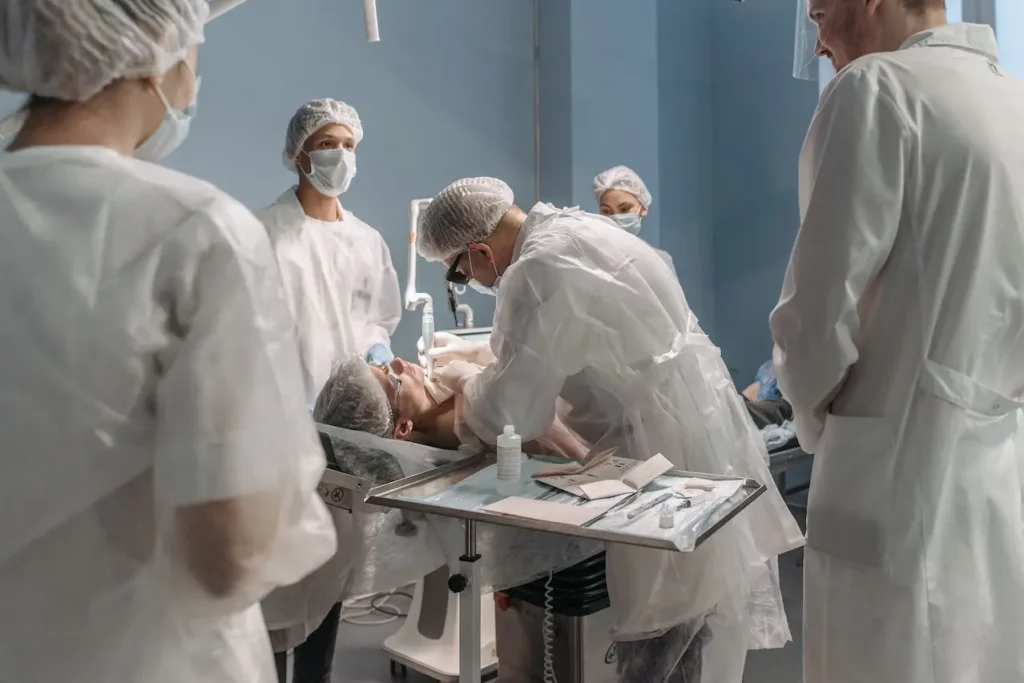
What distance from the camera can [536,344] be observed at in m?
1.64

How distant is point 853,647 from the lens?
1255 millimetres

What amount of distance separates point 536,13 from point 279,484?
3653 mm

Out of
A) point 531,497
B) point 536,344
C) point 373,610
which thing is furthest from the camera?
point 373,610

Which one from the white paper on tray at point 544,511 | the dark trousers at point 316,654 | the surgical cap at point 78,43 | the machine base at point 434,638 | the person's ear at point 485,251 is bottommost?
the machine base at point 434,638

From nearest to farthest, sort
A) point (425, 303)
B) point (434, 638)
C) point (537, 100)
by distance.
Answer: point (434, 638) < point (425, 303) < point (537, 100)

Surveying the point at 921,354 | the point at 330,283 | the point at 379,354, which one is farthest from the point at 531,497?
the point at 330,283

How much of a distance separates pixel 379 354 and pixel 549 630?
3.63 feet

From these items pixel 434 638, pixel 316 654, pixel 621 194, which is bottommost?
pixel 434 638

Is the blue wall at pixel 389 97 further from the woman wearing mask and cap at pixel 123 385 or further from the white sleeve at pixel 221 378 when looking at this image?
the white sleeve at pixel 221 378

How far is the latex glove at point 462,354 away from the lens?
236 cm

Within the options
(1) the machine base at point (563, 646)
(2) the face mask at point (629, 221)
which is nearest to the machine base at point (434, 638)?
(1) the machine base at point (563, 646)

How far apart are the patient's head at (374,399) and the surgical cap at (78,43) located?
1022 mm

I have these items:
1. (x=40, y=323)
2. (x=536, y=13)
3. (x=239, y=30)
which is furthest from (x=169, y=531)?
(x=536, y=13)

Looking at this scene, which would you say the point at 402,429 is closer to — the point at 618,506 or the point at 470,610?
the point at 470,610
